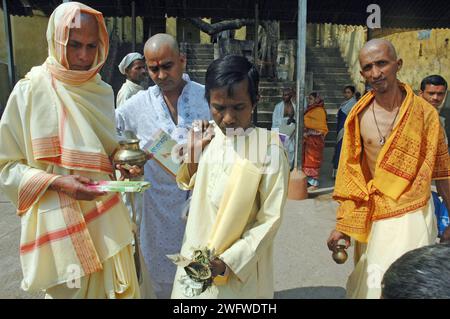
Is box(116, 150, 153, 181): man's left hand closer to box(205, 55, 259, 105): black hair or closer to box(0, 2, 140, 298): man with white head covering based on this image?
box(0, 2, 140, 298): man with white head covering

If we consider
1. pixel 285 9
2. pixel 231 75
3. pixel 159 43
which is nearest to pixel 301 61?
pixel 285 9

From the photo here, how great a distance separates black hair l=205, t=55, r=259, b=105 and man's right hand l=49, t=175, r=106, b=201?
2.06ft

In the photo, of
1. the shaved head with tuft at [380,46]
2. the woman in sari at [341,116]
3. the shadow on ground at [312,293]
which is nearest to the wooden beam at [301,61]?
the woman in sari at [341,116]

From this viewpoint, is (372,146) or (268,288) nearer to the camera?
A: (268,288)

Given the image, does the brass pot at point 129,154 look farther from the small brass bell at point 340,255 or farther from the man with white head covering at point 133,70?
the man with white head covering at point 133,70

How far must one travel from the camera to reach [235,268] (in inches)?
64.7

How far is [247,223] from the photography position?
69.7 inches

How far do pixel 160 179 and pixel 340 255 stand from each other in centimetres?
117

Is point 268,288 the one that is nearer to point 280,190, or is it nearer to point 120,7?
point 280,190

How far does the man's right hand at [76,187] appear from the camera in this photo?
1.74 m

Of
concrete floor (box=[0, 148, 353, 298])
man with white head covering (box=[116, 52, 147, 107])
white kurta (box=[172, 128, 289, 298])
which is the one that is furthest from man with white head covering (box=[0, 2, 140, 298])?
man with white head covering (box=[116, 52, 147, 107])

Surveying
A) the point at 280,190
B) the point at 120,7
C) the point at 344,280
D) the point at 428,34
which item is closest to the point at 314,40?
the point at 428,34

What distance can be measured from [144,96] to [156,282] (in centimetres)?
124

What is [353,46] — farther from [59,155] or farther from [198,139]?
[59,155]
